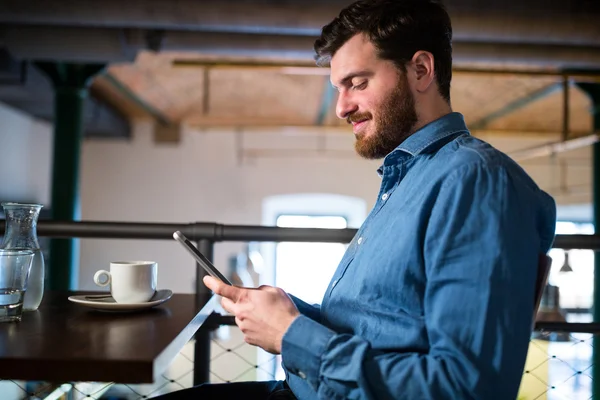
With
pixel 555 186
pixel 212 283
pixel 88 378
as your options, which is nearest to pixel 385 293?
pixel 212 283

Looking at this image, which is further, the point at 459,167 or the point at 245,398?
the point at 245,398

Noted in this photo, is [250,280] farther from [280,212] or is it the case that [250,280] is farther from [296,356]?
[296,356]

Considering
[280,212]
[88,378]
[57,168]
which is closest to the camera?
[88,378]

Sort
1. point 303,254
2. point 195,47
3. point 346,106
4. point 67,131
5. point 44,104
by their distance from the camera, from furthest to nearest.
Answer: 1. point 303,254
2. point 44,104
3. point 67,131
4. point 195,47
5. point 346,106

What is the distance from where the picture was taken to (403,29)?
42.4 inches

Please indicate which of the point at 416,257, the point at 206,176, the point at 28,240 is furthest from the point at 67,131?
the point at 416,257

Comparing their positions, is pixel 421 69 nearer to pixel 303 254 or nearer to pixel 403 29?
pixel 403 29

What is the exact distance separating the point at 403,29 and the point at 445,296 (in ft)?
1.82

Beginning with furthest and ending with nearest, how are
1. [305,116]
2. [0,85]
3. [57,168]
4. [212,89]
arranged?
[305,116], [212,89], [0,85], [57,168]

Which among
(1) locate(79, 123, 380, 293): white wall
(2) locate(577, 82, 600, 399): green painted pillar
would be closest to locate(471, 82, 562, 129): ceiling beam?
(2) locate(577, 82, 600, 399): green painted pillar

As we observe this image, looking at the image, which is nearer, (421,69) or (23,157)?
(421,69)

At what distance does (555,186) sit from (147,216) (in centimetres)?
636

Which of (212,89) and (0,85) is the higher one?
(212,89)

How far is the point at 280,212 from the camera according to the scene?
8.67 meters
